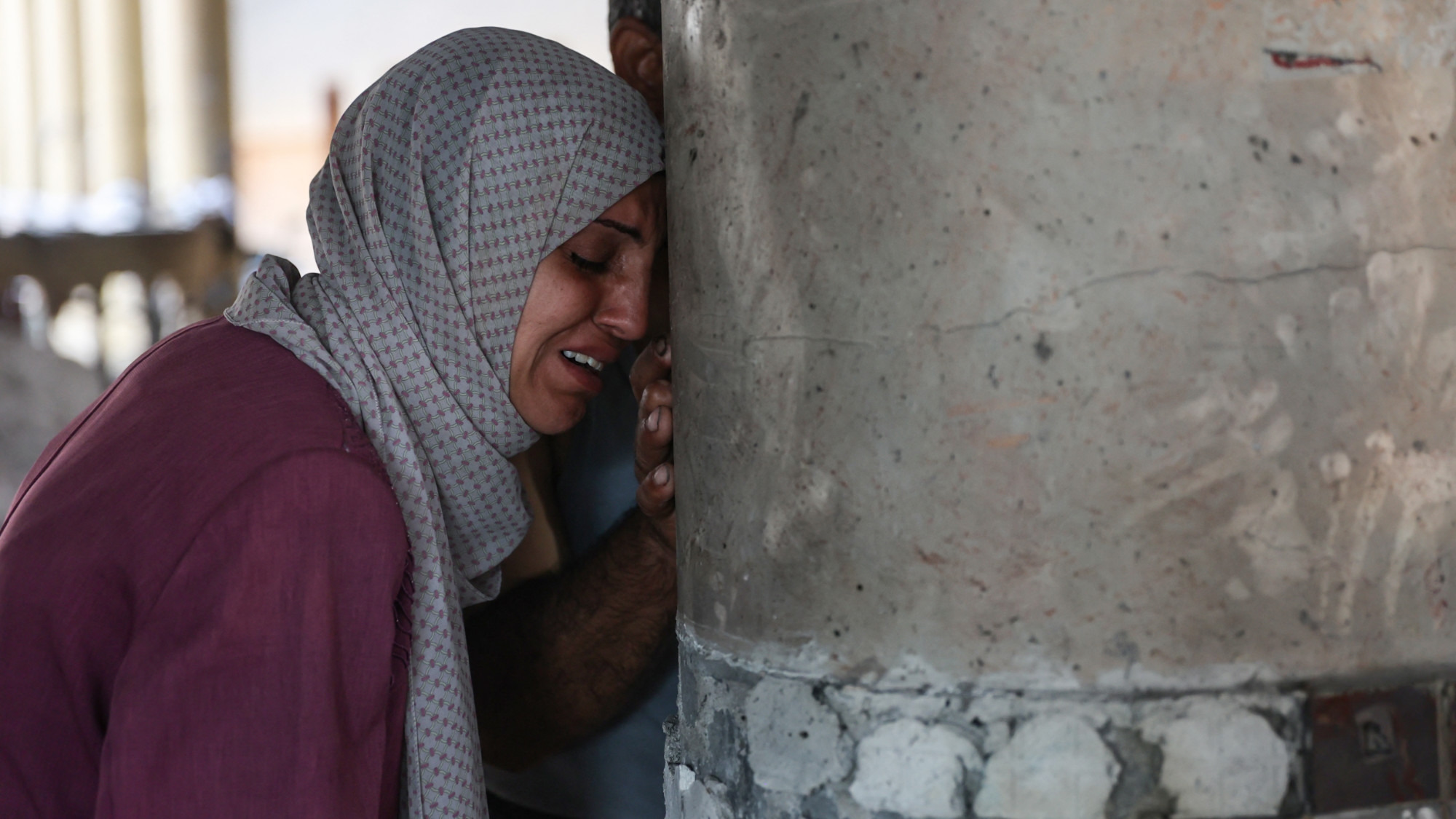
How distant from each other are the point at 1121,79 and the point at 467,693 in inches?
42.4

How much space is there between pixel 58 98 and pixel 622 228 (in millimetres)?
9052

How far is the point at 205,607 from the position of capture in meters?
1.26

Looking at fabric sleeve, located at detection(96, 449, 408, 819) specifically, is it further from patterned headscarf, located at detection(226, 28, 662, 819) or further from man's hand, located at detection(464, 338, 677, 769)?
man's hand, located at detection(464, 338, 677, 769)

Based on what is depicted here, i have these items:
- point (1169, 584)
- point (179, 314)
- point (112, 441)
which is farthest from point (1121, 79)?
point (179, 314)

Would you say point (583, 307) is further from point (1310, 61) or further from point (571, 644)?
point (1310, 61)

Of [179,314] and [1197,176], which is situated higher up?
[1197,176]

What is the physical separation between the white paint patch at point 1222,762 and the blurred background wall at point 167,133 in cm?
681

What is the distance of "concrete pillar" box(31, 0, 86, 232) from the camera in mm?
8812

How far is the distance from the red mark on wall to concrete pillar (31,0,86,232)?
918cm

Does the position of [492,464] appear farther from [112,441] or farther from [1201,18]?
[1201,18]

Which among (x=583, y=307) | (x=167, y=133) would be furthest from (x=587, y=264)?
(x=167, y=133)

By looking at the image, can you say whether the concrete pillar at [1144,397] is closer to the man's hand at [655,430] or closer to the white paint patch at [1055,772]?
the white paint patch at [1055,772]

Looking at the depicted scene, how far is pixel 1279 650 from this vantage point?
100cm

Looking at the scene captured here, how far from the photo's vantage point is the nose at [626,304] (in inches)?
66.0
